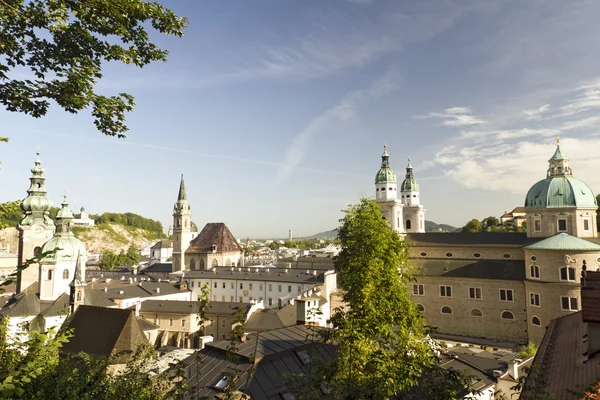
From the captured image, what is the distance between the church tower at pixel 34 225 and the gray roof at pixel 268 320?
28.3 m

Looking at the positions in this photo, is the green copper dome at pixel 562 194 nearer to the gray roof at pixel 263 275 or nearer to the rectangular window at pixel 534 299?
the rectangular window at pixel 534 299

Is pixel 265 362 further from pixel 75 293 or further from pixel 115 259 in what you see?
pixel 115 259

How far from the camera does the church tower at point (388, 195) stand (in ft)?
182

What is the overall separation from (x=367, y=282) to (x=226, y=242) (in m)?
63.8

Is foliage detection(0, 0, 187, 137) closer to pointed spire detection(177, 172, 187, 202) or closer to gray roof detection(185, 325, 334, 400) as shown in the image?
gray roof detection(185, 325, 334, 400)

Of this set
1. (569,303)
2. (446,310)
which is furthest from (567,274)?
(446,310)

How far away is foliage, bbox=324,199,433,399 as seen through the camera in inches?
442

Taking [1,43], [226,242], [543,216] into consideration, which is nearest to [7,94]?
[1,43]

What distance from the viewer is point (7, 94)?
7.62 m

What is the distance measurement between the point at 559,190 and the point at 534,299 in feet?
43.0

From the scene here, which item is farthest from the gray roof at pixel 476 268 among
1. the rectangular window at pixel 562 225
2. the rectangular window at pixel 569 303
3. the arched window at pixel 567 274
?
the rectangular window at pixel 562 225

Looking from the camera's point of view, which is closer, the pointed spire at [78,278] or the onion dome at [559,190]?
the pointed spire at [78,278]

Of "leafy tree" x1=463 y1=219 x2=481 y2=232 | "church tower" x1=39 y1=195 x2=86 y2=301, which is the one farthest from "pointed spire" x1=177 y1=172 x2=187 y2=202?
"leafy tree" x1=463 y1=219 x2=481 y2=232

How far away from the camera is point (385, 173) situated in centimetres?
5759
